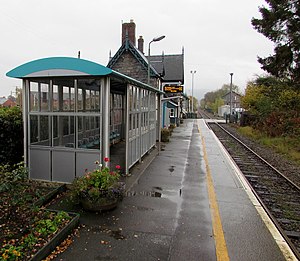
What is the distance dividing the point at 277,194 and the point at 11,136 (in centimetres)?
746

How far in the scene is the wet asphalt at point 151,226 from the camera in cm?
374

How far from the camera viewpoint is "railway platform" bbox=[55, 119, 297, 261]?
3.76 meters

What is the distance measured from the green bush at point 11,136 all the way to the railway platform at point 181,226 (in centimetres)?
287

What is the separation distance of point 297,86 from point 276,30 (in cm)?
405

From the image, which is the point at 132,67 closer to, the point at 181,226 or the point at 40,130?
the point at 40,130

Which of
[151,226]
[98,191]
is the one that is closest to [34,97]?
[98,191]

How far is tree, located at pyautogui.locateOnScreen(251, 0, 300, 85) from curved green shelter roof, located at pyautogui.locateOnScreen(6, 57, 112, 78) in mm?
12045

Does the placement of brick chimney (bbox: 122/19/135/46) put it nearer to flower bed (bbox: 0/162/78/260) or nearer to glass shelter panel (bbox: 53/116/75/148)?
glass shelter panel (bbox: 53/116/75/148)

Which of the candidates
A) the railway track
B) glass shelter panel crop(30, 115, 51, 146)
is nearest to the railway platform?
the railway track

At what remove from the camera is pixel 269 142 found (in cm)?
1593

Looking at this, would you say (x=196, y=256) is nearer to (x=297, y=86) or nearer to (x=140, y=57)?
(x=297, y=86)

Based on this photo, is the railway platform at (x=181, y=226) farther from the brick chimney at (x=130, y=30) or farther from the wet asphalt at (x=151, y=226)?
the brick chimney at (x=130, y=30)

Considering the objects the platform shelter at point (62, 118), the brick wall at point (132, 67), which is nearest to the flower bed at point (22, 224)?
the platform shelter at point (62, 118)

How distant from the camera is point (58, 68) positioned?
6.11m
